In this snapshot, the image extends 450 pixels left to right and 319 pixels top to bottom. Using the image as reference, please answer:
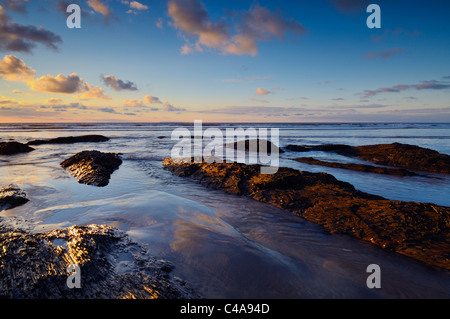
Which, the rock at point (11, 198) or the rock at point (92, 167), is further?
the rock at point (92, 167)

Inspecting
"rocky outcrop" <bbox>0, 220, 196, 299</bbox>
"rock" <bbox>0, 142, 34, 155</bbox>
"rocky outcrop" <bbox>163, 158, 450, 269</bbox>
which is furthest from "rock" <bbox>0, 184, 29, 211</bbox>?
"rock" <bbox>0, 142, 34, 155</bbox>

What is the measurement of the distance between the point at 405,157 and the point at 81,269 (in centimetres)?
1269

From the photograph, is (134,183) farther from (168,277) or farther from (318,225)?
(318,225)

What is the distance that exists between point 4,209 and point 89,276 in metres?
3.78

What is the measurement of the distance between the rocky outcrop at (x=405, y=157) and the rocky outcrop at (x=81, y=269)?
11299 millimetres

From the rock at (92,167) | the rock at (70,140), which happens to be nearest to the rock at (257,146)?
the rock at (92,167)

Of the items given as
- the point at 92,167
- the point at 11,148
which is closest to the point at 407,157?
the point at 92,167

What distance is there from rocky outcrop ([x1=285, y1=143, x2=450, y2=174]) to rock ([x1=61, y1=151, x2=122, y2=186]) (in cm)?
1224

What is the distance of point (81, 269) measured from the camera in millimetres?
2119

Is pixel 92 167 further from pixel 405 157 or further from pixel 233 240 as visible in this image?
pixel 405 157

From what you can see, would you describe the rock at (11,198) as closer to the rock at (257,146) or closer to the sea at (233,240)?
the sea at (233,240)

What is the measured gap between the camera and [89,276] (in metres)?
2.07

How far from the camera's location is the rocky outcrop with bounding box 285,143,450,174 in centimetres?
892

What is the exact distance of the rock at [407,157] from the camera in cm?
891
